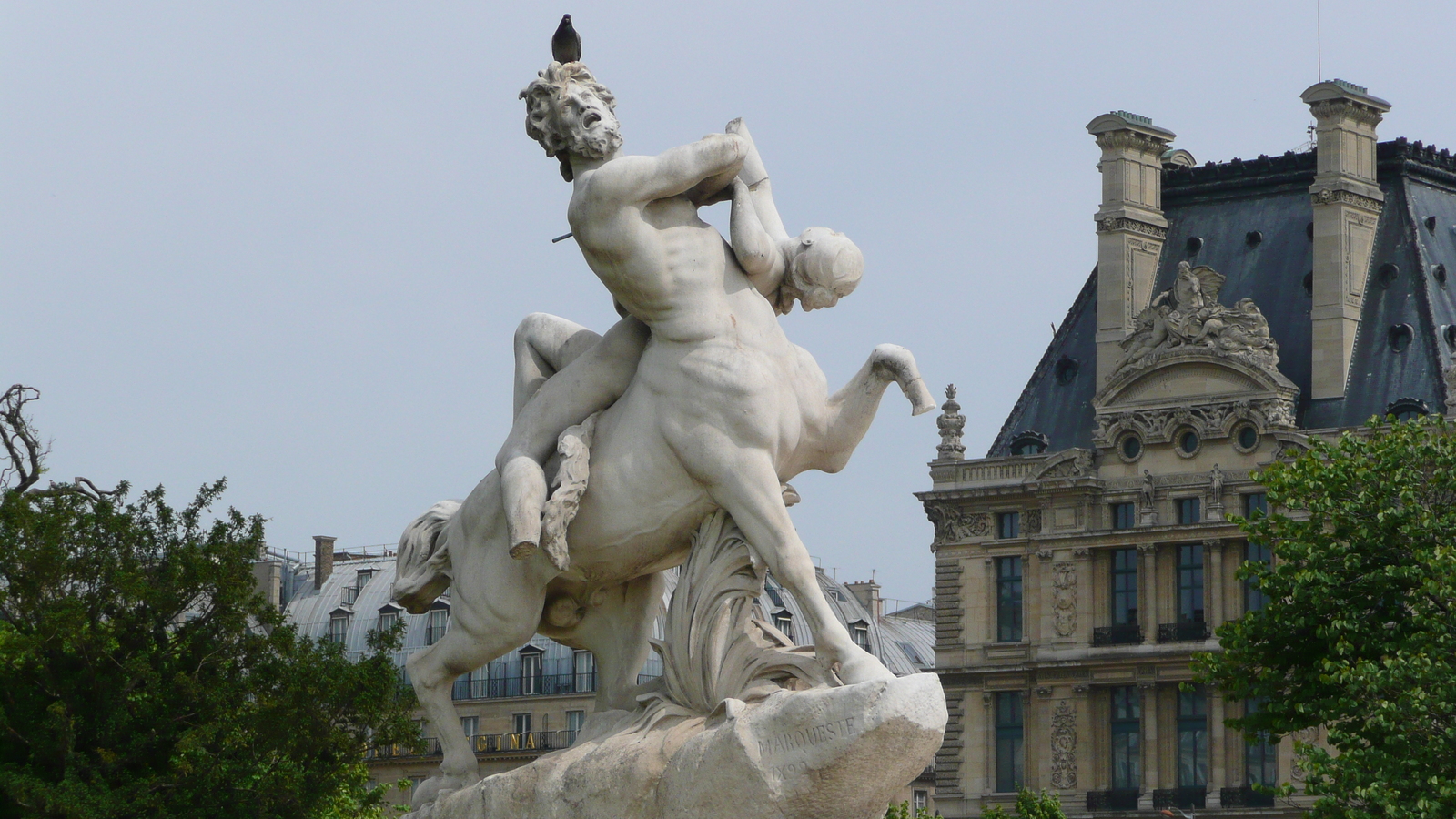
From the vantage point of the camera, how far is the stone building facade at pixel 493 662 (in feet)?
238

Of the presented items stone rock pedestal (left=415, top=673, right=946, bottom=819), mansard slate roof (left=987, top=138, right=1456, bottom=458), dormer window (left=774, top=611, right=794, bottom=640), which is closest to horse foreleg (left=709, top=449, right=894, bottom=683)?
stone rock pedestal (left=415, top=673, right=946, bottom=819)

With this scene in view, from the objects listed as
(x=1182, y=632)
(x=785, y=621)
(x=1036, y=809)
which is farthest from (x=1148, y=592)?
(x=1036, y=809)

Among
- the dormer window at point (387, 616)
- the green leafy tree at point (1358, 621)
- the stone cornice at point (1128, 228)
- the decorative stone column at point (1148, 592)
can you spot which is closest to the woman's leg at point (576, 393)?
the green leafy tree at point (1358, 621)

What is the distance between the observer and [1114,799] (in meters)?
67.8

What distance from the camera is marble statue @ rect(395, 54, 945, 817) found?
33.1 feet

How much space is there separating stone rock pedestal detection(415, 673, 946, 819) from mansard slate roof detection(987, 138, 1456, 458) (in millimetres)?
56570

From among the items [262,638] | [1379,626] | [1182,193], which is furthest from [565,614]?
[1182,193]

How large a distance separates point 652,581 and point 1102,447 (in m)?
58.6

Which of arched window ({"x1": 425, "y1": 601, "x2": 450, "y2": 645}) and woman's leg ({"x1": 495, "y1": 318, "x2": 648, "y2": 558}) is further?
arched window ({"x1": 425, "y1": 601, "x2": 450, "y2": 645})

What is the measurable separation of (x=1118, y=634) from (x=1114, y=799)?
160 inches

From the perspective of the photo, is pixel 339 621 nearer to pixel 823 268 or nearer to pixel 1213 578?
pixel 1213 578

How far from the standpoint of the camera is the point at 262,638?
28.6 m

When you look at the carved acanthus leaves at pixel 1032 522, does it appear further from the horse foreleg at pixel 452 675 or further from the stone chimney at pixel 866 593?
the horse foreleg at pixel 452 675

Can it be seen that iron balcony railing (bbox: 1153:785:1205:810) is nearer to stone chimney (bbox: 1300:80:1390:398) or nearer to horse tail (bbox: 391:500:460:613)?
stone chimney (bbox: 1300:80:1390:398)
